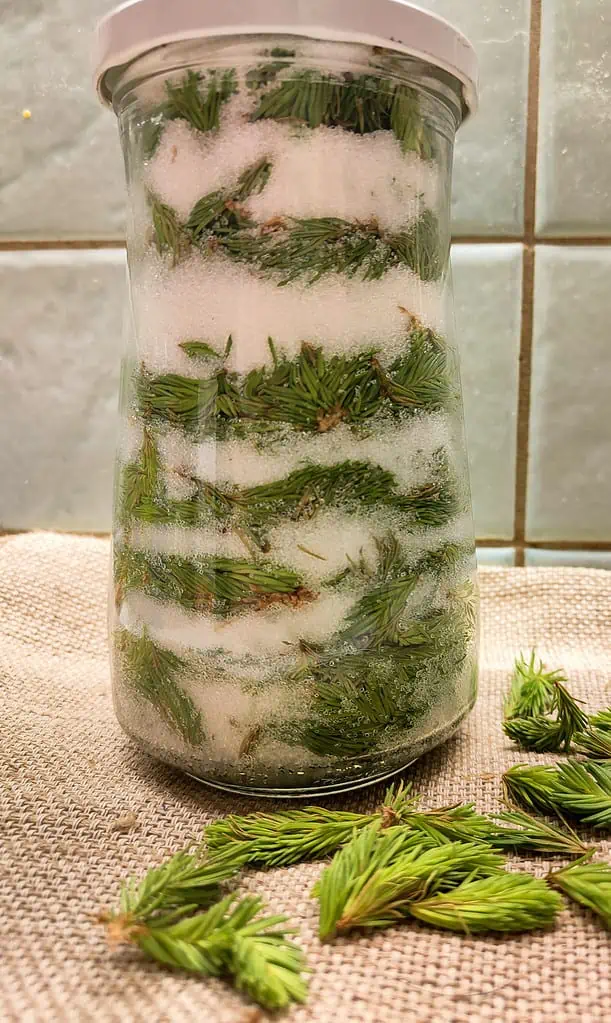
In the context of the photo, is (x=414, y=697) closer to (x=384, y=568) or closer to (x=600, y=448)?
(x=384, y=568)

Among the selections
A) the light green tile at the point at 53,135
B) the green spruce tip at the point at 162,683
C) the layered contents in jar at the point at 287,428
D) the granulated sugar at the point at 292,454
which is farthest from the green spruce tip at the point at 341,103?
the light green tile at the point at 53,135

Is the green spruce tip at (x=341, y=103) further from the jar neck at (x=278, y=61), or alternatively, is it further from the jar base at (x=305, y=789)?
the jar base at (x=305, y=789)

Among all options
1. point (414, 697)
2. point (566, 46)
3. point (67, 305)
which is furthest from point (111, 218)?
point (414, 697)

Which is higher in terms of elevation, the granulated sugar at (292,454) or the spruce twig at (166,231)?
the spruce twig at (166,231)

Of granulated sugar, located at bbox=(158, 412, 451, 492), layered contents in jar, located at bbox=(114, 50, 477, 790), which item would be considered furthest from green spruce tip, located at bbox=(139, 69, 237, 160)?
granulated sugar, located at bbox=(158, 412, 451, 492)

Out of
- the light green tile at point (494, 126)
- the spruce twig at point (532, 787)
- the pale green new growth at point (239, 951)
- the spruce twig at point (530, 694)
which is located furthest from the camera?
the light green tile at point (494, 126)

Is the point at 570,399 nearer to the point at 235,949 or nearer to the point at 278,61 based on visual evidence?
the point at 278,61

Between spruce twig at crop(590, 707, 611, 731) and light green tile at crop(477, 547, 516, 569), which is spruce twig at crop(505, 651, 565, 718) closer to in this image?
spruce twig at crop(590, 707, 611, 731)
